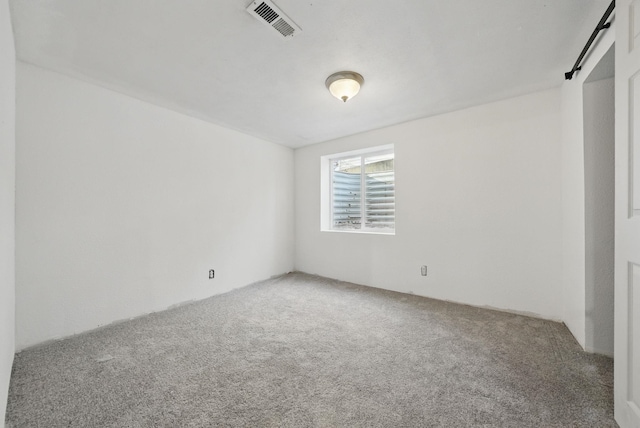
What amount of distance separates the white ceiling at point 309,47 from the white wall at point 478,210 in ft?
1.17

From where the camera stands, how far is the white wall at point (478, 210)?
249cm

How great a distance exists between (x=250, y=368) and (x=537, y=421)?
66.0 inches

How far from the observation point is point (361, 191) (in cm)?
410

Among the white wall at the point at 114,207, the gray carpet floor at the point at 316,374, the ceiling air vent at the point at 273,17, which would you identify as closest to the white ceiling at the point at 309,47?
the ceiling air vent at the point at 273,17

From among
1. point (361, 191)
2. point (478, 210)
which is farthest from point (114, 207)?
point (478, 210)

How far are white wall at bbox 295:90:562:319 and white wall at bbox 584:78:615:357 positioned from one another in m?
0.55

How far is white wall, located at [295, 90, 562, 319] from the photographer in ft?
8.18

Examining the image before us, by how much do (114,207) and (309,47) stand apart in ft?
7.81

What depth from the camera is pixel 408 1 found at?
1.46 metres

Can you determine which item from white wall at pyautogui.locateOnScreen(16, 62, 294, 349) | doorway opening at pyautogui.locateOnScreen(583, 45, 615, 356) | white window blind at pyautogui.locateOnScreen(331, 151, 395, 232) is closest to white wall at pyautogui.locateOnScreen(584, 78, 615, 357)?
doorway opening at pyautogui.locateOnScreen(583, 45, 615, 356)

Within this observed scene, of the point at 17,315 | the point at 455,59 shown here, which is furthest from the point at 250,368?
the point at 455,59

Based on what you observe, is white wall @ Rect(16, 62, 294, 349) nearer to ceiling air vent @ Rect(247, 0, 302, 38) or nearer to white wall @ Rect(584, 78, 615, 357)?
ceiling air vent @ Rect(247, 0, 302, 38)

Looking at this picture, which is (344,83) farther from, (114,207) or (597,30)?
(114,207)

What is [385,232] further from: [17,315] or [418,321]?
[17,315]
